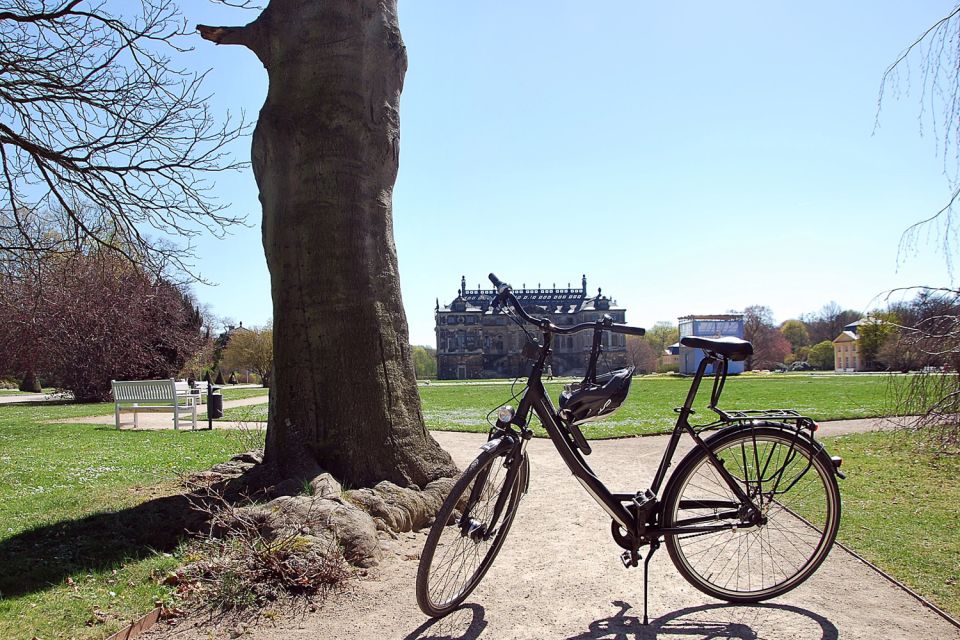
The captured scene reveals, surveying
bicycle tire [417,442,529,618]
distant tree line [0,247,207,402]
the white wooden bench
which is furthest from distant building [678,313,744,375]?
bicycle tire [417,442,529,618]

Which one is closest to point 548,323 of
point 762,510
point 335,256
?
point 762,510

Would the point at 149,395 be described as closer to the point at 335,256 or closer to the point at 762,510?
the point at 335,256

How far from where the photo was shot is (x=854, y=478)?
23.3ft

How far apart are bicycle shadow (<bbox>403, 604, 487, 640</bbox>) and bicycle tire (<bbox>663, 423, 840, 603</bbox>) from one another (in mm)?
1037

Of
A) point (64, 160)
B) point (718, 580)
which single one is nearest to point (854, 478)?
point (718, 580)

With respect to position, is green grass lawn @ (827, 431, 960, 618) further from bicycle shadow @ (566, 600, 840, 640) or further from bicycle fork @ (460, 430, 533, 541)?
bicycle fork @ (460, 430, 533, 541)

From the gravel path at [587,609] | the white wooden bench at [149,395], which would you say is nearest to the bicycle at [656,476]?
the gravel path at [587,609]

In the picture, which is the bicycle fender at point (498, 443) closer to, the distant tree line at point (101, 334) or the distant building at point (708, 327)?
the distant tree line at point (101, 334)

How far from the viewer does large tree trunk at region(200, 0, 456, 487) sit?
212 inches

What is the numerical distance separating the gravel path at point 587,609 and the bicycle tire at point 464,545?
13 cm

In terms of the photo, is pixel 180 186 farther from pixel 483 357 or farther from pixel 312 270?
pixel 483 357

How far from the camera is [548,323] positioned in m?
3.34

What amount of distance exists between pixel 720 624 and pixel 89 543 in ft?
13.1

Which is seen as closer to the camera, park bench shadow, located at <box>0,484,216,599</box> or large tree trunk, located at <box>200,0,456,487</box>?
park bench shadow, located at <box>0,484,216,599</box>
